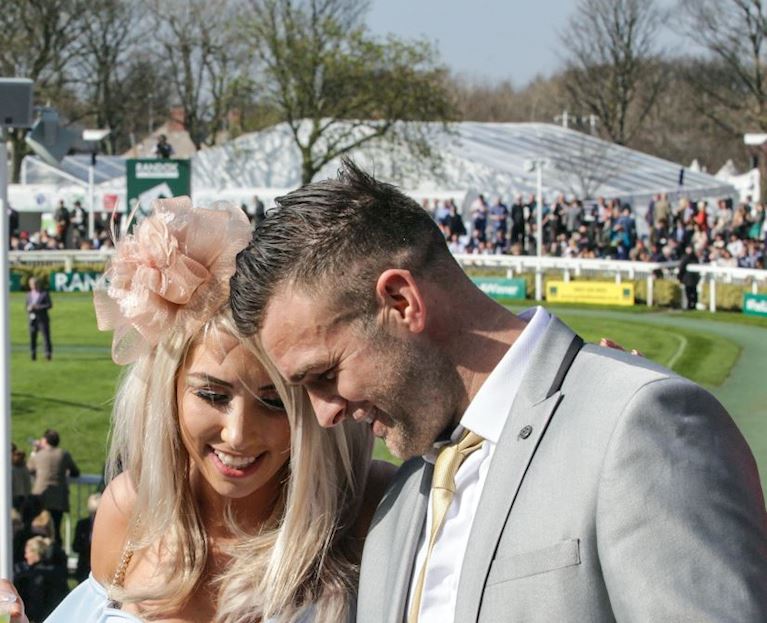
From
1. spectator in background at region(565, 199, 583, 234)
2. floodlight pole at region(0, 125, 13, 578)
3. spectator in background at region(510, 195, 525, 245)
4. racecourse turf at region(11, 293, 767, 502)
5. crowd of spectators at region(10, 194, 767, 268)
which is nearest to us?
floodlight pole at region(0, 125, 13, 578)

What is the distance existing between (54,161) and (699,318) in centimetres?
1507

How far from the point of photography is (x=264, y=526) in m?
3.31

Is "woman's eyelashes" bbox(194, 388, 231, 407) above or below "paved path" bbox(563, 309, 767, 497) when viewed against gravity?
above

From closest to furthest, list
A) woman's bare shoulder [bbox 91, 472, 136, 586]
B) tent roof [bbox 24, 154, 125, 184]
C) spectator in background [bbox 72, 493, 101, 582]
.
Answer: woman's bare shoulder [bbox 91, 472, 136, 586] → spectator in background [bbox 72, 493, 101, 582] → tent roof [bbox 24, 154, 125, 184]

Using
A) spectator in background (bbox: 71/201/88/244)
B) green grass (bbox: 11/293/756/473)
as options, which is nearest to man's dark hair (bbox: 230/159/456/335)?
green grass (bbox: 11/293/756/473)

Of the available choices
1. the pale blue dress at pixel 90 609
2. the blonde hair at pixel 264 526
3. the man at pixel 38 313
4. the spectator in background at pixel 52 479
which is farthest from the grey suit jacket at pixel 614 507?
the man at pixel 38 313

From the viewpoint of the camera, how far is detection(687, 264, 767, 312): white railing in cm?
2295

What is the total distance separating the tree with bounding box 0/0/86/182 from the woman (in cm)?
4520

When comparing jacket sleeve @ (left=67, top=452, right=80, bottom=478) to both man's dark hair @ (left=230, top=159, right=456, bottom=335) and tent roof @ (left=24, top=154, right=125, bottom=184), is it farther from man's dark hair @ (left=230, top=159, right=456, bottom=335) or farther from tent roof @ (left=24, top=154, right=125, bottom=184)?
tent roof @ (left=24, top=154, right=125, bottom=184)

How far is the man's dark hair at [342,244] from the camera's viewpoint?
2.36m

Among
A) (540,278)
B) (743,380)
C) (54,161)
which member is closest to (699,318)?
(540,278)

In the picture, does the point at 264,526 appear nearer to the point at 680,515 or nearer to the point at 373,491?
the point at 373,491

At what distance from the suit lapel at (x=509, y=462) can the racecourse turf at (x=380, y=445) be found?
892cm

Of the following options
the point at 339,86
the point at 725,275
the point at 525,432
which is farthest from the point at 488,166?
the point at 525,432
